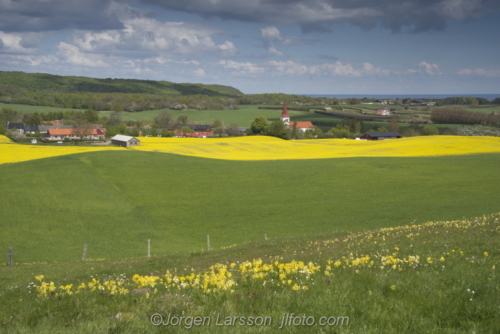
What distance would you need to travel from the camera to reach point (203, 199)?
3841 cm

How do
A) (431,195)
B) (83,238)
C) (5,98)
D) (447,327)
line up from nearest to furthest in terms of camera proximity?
1. (447,327)
2. (83,238)
3. (431,195)
4. (5,98)

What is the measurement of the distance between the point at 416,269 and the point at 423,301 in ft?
7.45

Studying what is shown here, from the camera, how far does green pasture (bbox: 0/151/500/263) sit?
28.4 m

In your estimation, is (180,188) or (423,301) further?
(180,188)

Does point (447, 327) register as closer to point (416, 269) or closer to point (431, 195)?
point (416, 269)

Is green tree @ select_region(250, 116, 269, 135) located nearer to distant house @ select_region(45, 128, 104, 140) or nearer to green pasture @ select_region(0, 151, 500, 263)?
distant house @ select_region(45, 128, 104, 140)

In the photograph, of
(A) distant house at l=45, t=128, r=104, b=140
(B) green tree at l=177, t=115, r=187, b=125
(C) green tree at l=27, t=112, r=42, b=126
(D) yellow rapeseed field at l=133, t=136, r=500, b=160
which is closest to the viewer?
(D) yellow rapeseed field at l=133, t=136, r=500, b=160

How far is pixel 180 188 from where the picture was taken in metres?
41.9

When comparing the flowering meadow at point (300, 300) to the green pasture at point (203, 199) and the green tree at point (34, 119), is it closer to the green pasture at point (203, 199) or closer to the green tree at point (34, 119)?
the green pasture at point (203, 199)

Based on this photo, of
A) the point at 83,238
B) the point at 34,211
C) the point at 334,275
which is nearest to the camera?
the point at 334,275

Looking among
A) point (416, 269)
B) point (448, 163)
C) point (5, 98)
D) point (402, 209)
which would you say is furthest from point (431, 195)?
point (5, 98)

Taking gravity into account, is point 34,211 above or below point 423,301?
below

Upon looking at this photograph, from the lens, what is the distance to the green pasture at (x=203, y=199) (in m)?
28.4

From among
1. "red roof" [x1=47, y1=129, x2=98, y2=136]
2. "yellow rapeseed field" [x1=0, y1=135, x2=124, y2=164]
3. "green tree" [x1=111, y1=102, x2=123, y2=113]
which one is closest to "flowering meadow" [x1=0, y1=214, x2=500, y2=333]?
"yellow rapeseed field" [x1=0, y1=135, x2=124, y2=164]
